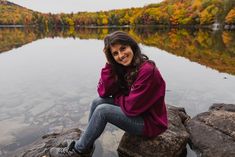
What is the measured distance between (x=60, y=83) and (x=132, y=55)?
1003 cm

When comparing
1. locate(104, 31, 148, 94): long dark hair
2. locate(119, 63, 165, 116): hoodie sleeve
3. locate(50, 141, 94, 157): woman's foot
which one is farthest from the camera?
locate(50, 141, 94, 157): woman's foot

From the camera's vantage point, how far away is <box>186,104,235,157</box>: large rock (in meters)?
5.89

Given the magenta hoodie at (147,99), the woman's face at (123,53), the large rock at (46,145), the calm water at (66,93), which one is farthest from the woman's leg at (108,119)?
the calm water at (66,93)

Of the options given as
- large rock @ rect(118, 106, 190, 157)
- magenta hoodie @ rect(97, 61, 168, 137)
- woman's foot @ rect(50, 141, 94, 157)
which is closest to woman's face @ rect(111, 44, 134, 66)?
magenta hoodie @ rect(97, 61, 168, 137)

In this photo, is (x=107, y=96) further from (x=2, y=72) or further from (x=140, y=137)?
(x=2, y=72)

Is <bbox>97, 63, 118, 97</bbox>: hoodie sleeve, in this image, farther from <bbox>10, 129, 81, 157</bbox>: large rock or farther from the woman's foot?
<bbox>10, 129, 81, 157</bbox>: large rock

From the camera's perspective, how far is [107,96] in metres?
5.77

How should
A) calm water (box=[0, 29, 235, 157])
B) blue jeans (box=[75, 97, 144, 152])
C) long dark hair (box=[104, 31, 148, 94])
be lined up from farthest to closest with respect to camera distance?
calm water (box=[0, 29, 235, 157]) < blue jeans (box=[75, 97, 144, 152]) < long dark hair (box=[104, 31, 148, 94])

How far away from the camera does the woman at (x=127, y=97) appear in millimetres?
4809

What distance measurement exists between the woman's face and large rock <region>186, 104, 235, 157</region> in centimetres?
271

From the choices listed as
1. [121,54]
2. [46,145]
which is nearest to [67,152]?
[46,145]

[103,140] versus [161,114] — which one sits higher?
[161,114]

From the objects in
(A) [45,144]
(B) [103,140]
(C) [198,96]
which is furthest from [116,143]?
(C) [198,96]

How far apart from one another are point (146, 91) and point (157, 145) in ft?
5.08
